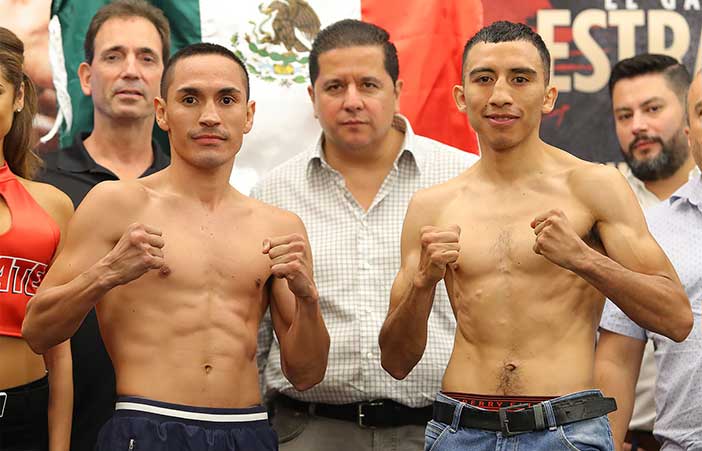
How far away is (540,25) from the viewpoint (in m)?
5.29

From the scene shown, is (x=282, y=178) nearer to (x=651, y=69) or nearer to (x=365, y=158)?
(x=365, y=158)

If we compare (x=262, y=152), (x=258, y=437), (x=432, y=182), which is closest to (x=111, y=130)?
(x=262, y=152)

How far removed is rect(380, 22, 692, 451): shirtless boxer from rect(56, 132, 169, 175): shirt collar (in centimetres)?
147

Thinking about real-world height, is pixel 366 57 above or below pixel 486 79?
above

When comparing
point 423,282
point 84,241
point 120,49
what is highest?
point 120,49

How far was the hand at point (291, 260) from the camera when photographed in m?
3.49

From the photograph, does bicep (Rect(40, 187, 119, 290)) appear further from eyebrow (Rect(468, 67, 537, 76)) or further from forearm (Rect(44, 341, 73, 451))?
eyebrow (Rect(468, 67, 537, 76))

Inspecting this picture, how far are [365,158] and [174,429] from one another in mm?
1656

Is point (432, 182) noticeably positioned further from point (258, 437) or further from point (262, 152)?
point (258, 437)

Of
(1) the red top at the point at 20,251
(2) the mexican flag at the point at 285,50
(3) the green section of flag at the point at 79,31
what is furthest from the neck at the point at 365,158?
(1) the red top at the point at 20,251

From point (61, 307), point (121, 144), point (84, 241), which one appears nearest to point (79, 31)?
point (121, 144)

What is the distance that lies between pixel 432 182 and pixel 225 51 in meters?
1.09

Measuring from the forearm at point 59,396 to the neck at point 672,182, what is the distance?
9.36ft

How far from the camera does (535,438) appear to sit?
3408 mm
